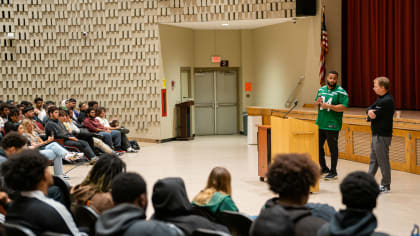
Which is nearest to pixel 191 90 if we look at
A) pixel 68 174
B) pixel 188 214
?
pixel 68 174

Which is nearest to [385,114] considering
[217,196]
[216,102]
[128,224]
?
[217,196]

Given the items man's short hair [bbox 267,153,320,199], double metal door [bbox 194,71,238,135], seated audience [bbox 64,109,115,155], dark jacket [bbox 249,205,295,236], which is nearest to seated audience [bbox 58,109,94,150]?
seated audience [bbox 64,109,115,155]

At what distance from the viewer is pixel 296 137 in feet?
21.0

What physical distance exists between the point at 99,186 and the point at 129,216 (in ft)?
3.60

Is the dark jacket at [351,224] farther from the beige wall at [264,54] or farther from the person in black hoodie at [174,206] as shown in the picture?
the beige wall at [264,54]

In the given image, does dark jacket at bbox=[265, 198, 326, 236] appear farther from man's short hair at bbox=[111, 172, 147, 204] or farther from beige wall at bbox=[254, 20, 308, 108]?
beige wall at bbox=[254, 20, 308, 108]

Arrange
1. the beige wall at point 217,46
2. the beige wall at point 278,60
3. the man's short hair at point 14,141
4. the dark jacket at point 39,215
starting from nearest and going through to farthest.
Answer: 1. the dark jacket at point 39,215
2. the man's short hair at point 14,141
3. the beige wall at point 278,60
4. the beige wall at point 217,46

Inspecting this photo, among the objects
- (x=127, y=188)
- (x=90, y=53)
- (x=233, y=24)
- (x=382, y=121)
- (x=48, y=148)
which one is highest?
(x=233, y=24)

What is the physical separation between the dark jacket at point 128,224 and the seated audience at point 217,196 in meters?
0.88

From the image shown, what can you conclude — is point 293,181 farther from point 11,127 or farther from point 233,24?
point 233,24

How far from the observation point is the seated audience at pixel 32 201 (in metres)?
2.80

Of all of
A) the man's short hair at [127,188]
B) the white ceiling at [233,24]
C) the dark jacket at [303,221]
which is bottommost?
the dark jacket at [303,221]

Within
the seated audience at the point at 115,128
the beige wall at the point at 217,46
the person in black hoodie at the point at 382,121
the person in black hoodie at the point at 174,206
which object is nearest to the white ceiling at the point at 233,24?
the beige wall at the point at 217,46

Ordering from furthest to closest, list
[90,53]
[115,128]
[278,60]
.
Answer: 1. [278,60]
2. [90,53]
3. [115,128]
